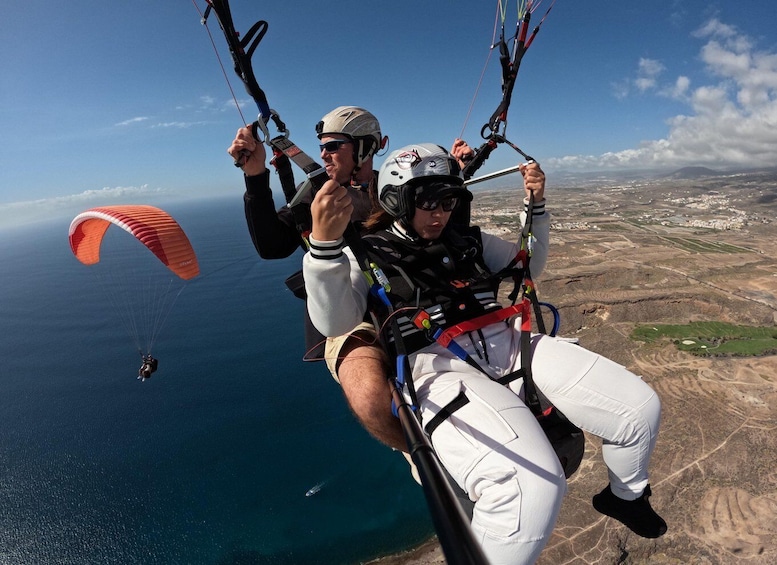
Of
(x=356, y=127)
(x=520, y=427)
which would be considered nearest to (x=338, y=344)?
(x=520, y=427)

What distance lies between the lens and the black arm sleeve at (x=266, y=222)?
2596 millimetres

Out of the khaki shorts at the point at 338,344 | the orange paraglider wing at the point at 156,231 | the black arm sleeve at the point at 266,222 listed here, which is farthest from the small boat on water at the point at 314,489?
the black arm sleeve at the point at 266,222

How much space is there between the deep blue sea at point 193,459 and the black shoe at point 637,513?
21482 millimetres

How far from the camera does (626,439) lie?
206 cm

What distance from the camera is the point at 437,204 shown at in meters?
2.47

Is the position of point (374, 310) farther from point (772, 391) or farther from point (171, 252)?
point (772, 391)

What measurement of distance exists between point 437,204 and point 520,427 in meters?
1.46

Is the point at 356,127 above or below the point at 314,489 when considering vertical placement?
above

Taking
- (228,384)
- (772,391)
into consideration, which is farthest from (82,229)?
(772,391)

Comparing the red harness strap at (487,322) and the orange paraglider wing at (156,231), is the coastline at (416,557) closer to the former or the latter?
the orange paraglider wing at (156,231)

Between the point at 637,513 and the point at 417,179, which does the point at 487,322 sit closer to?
the point at 417,179

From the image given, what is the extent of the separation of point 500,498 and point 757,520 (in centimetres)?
2298

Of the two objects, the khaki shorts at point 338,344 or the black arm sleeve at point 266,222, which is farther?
the khaki shorts at point 338,344

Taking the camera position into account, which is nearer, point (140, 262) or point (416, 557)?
point (416, 557)
